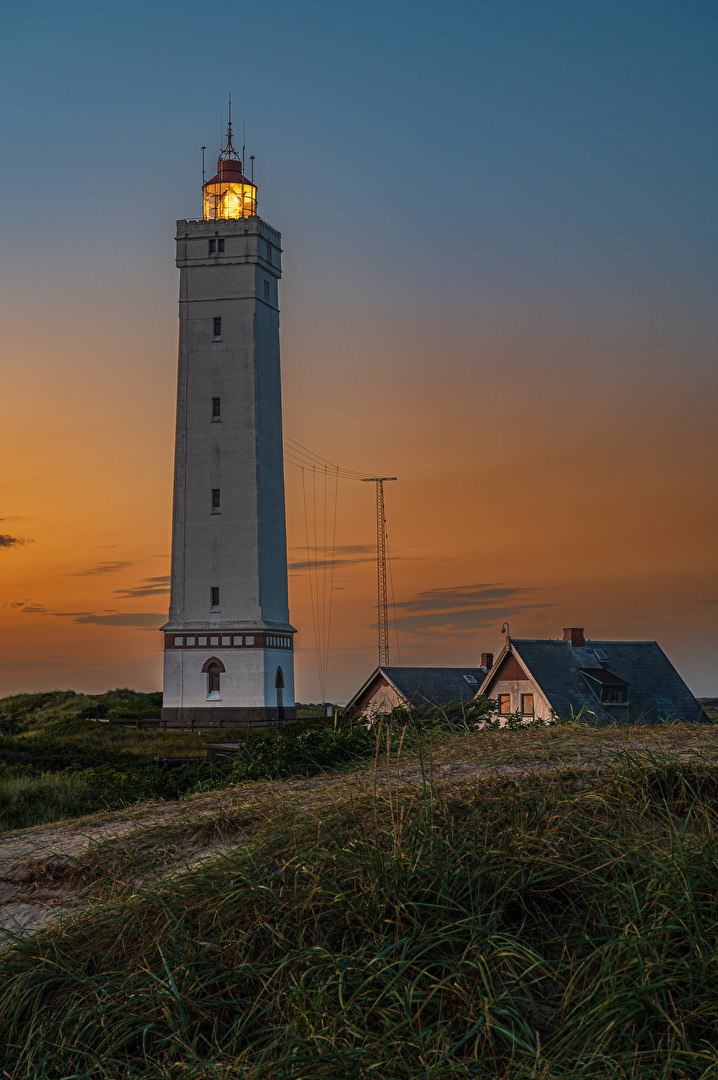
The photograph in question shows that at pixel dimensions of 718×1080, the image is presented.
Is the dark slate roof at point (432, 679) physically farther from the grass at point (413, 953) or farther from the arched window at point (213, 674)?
the grass at point (413, 953)

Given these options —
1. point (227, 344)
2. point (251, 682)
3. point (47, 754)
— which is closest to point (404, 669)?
point (251, 682)

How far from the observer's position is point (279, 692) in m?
43.3

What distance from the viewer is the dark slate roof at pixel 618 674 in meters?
29.2

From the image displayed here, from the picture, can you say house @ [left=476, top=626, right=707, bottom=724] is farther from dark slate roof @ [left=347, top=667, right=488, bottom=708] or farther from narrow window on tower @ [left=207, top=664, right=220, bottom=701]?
narrow window on tower @ [left=207, top=664, right=220, bottom=701]

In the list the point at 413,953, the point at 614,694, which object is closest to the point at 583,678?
the point at 614,694

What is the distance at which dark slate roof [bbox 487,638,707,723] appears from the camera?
29233 mm

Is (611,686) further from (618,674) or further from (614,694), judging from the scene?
(618,674)

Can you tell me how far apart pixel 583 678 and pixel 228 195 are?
31.0m

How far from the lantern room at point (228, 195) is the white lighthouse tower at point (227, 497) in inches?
60.3

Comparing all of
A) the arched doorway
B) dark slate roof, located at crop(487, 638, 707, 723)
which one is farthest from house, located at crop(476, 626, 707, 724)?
the arched doorway

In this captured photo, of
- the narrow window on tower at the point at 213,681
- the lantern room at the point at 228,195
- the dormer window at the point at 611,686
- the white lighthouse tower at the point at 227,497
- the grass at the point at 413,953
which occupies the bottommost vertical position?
the grass at the point at 413,953

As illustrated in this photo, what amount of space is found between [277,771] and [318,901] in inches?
230

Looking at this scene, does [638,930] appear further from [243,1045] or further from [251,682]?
[251,682]

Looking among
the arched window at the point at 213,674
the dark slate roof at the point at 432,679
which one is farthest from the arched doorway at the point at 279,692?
the dark slate roof at the point at 432,679
